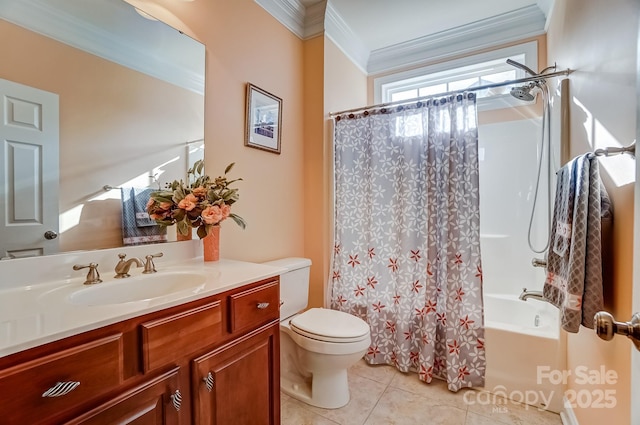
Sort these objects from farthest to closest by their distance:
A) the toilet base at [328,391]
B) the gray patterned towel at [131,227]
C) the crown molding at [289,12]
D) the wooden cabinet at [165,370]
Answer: the crown molding at [289,12] < the toilet base at [328,391] < the gray patterned towel at [131,227] < the wooden cabinet at [165,370]

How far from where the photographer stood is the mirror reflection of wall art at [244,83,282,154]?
183 cm

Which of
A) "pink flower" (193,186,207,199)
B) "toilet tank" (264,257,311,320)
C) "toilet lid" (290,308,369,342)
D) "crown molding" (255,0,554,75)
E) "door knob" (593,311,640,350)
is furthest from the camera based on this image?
"crown molding" (255,0,554,75)

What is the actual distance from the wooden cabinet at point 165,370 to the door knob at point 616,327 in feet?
3.26

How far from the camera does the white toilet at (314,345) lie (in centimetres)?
158

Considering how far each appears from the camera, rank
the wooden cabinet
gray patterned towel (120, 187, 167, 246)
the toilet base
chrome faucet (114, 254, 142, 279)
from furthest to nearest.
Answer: the toilet base → gray patterned towel (120, 187, 167, 246) → chrome faucet (114, 254, 142, 279) → the wooden cabinet

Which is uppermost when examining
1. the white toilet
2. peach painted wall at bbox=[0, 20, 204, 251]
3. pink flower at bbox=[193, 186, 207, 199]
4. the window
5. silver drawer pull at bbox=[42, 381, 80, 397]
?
the window

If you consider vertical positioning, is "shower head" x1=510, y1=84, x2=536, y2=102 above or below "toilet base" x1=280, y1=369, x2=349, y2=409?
above

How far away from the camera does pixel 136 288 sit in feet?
3.76

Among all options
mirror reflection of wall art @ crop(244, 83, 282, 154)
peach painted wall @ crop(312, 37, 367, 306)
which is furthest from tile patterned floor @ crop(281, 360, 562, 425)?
mirror reflection of wall art @ crop(244, 83, 282, 154)

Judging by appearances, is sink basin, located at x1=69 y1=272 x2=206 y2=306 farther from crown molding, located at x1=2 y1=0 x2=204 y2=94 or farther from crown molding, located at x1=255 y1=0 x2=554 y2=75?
crown molding, located at x1=255 y1=0 x2=554 y2=75

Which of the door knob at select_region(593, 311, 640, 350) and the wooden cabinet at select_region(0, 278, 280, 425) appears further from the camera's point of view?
the wooden cabinet at select_region(0, 278, 280, 425)

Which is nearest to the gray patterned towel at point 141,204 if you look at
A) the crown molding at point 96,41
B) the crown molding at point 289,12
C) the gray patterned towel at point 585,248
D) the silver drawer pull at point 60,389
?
the crown molding at point 96,41

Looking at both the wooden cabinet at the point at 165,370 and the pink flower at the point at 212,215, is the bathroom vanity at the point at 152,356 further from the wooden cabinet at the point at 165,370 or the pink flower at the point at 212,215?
the pink flower at the point at 212,215

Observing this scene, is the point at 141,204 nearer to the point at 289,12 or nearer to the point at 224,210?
the point at 224,210
